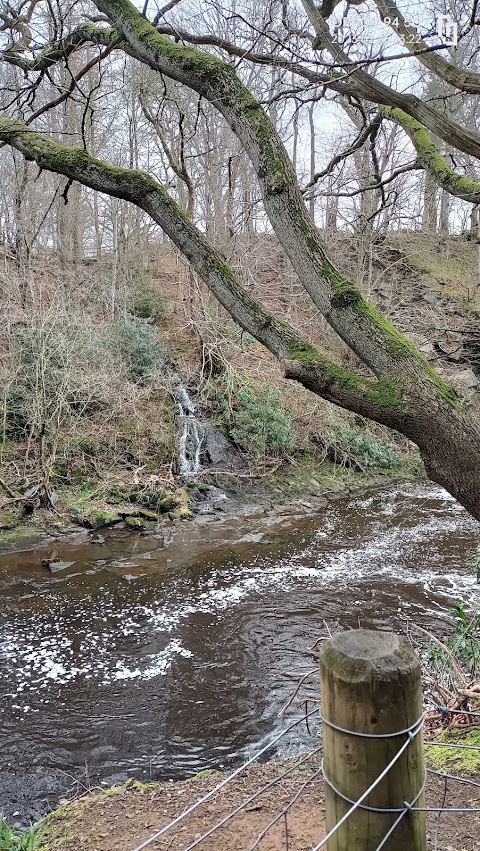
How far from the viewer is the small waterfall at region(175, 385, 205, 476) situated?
42.7 feet

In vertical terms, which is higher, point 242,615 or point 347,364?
point 347,364

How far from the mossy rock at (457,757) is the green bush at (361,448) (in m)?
11.1

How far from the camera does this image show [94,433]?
12.2 m

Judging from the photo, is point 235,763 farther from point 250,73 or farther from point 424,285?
point 424,285

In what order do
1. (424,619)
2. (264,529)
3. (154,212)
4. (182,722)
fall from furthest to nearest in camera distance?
(264,529) < (424,619) < (182,722) < (154,212)

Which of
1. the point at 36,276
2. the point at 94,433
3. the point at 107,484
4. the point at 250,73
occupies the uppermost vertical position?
the point at 250,73

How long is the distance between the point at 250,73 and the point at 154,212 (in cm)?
1349

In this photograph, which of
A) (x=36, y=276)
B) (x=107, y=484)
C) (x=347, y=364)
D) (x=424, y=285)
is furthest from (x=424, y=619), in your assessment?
(x=424, y=285)

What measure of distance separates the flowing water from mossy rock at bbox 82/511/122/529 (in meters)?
0.54

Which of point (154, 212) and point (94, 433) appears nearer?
point (154, 212)

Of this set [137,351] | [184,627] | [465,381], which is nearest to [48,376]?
[137,351]

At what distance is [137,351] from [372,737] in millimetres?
13187

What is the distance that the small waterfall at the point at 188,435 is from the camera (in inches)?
512

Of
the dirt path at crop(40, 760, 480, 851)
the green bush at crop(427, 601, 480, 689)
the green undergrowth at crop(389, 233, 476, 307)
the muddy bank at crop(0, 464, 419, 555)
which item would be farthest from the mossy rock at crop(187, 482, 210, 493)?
the green undergrowth at crop(389, 233, 476, 307)
